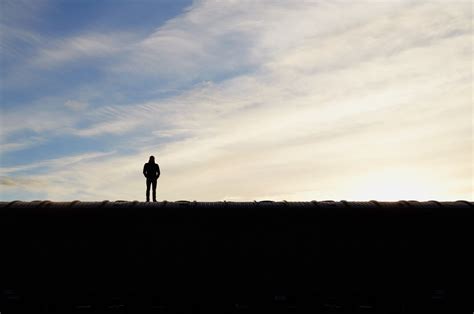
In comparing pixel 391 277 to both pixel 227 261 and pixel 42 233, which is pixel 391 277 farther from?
pixel 42 233

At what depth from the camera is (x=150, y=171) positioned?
721 inches

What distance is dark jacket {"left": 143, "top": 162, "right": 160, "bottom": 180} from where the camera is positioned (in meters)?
18.3

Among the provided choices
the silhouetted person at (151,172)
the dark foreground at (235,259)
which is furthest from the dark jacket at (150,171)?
the dark foreground at (235,259)

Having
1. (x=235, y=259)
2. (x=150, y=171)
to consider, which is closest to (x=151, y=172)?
(x=150, y=171)

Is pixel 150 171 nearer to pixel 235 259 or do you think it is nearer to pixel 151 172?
pixel 151 172

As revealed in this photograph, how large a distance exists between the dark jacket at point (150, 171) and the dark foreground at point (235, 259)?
3.82 m

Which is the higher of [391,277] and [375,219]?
[375,219]

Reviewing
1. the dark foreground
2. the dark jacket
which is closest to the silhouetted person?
the dark jacket

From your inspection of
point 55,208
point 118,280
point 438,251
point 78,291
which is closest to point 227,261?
point 118,280

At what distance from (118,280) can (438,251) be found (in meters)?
10.1

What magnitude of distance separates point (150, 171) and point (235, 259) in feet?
20.2

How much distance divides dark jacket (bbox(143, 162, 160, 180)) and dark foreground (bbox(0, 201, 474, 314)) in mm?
3816

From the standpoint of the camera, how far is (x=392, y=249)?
1416cm

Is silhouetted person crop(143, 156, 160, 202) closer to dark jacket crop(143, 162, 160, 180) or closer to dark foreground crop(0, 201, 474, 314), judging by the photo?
dark jacket crop(143, 162, 160, 180)
